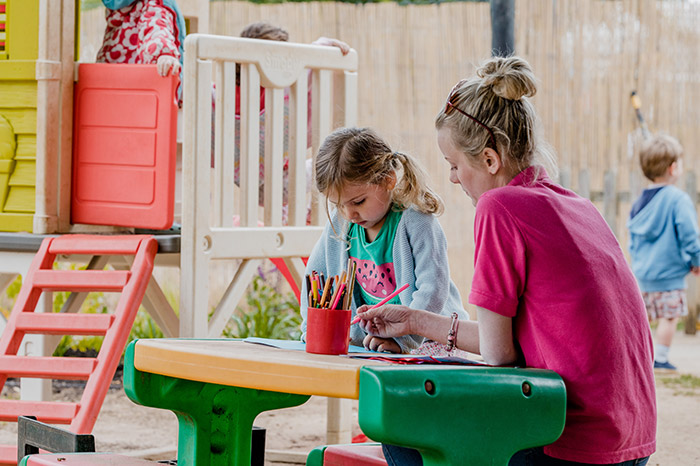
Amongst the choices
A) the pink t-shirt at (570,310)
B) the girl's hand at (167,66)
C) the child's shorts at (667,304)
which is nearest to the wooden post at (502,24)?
the child's shorts at (667,304)

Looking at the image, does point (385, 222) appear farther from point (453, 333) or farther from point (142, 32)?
point (142, 32)

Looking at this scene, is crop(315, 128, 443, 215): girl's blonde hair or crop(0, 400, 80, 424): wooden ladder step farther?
crop(0, 400, 80, 424): wooden ladder step

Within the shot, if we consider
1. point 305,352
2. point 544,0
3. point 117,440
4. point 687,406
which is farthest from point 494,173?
point 544,0

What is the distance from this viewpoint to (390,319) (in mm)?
2365

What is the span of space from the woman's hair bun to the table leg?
975 mm

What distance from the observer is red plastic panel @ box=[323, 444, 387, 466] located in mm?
2668

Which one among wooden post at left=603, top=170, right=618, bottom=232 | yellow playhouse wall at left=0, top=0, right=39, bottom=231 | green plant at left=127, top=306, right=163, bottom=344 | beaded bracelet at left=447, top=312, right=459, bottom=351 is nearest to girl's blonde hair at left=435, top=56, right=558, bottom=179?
beaded bracelet at left=447, top=312, right=459, bottom=351

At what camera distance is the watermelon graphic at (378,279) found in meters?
2.87

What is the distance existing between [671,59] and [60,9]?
5.81 metres

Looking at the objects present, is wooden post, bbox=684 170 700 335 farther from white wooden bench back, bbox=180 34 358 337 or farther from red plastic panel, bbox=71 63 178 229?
red plastic panel, bbox=71 63 178 229

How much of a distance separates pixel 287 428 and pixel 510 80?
301cm

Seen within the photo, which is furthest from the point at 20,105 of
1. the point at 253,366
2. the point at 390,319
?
the point at 253,366

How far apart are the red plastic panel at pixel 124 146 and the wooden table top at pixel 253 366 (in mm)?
1602

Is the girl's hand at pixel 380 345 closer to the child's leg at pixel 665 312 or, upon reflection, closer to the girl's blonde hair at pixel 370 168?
the girl's blonde hair at pixel 370 168
